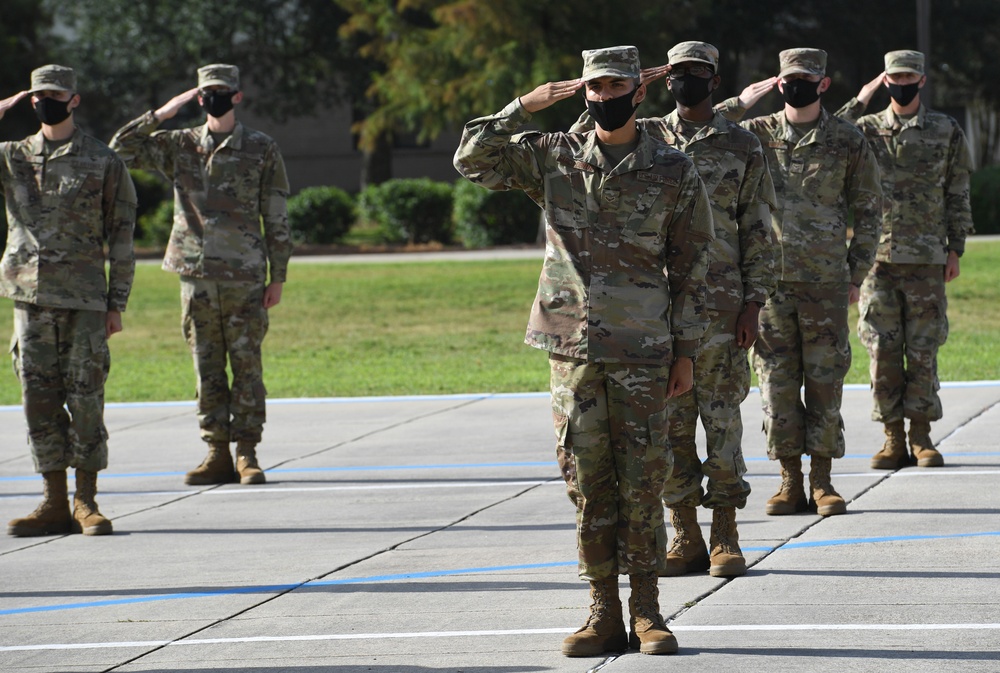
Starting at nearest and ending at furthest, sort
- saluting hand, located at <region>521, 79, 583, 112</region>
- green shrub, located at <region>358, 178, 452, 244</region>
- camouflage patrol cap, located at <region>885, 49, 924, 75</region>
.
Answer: saluting hand, located at <region>521, 79, 583, 112</region> < camouflage patrol cap, located at <region>885, 49, 924, 75</region> < green shrub, located at <region>358, 178, 452, 244</region>

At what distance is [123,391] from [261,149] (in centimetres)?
615

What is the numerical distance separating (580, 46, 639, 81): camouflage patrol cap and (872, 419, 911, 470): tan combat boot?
4.67 metres

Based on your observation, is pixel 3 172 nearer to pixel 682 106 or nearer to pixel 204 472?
pixel 204 472

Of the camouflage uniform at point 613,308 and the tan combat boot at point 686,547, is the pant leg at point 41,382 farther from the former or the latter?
the camouflage uniform at point 613,308

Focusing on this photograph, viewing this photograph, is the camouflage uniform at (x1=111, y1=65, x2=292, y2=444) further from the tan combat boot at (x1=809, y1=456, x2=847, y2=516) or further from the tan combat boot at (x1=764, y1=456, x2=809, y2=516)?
the tan combat boot at (x1=809, y1=456, x2=847, y2=516)

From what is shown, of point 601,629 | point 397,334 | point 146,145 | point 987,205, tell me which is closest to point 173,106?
point 146,145

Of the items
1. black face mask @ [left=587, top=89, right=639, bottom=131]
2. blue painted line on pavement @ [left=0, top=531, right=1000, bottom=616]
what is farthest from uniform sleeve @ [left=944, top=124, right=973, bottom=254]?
black face mask @ [left=587, top=89, right=639, bottom=131]

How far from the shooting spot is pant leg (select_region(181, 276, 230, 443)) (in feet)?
32.2

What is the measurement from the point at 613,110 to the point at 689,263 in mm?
624

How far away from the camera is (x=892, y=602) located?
628 cm

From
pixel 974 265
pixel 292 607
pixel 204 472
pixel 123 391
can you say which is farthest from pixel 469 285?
pixel 292 607

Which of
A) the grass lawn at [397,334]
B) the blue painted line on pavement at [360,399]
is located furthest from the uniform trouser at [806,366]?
the grass lawn at [397,334]

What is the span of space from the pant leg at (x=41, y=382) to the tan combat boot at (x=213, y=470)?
159 cm

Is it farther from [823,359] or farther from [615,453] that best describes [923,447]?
[615,453]
